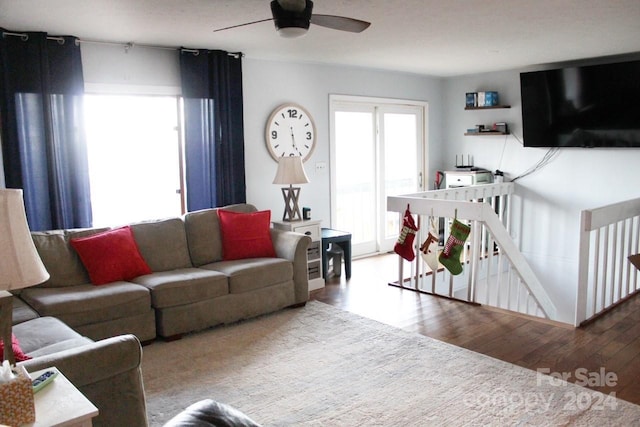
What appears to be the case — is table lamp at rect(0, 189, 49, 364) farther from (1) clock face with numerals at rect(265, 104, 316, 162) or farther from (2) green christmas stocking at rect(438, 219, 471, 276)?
(1) clock face with numerals at rect(265, 104, 316, 162)

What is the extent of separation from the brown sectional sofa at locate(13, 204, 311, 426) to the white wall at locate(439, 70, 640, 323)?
3578 mm

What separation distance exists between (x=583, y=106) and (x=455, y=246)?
2777mm

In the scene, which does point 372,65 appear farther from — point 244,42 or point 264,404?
point 264,404

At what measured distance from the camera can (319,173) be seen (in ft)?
20.6

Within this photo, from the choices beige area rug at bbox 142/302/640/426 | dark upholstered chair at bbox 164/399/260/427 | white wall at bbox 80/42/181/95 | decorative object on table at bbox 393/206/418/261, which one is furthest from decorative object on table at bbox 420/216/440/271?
dark upholstered chair at bbox 164/399/260/427

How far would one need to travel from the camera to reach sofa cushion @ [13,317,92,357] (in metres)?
2.68

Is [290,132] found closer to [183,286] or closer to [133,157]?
[133,157]

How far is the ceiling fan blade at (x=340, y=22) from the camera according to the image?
3.12 m

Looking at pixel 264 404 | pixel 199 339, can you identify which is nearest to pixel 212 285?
pixel 199 339

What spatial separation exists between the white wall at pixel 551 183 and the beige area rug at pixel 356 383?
11.5 ft

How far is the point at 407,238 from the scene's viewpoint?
4.92 m

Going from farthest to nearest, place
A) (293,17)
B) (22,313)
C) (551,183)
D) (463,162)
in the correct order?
(463,162)
(551,183)
(22,313)
(293,17)

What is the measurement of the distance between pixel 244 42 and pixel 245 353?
105 inches

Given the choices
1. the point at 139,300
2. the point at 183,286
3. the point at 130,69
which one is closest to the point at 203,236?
the point at 183,286
